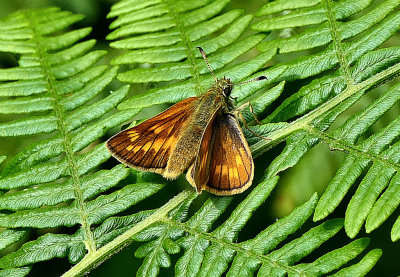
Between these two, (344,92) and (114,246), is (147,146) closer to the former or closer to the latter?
(114,246)

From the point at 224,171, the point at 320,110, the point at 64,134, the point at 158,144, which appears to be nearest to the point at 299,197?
the point at 320,110

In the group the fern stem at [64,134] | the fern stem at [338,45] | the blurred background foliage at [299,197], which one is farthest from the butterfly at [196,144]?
the blurred background foliage at [299,197]

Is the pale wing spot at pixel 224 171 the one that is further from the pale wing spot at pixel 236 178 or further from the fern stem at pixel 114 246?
the fern stem at pixel 114 246

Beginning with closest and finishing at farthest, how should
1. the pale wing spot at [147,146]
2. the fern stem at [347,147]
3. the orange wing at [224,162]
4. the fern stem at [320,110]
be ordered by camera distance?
the fern stem at [347,147]
the orange wing at [224,162]
the fern stem at [320,110]
the pale wing spot at [147,146]

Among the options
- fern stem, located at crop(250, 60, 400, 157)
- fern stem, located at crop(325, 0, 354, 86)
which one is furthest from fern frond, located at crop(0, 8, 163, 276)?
fern stem, located at crop(325, 0, 354, 86)

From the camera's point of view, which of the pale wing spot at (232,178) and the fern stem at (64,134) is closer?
the pale wing spot at (232,178)

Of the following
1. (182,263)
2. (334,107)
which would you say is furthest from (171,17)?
(182,263)

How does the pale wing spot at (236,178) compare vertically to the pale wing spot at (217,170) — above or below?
below
